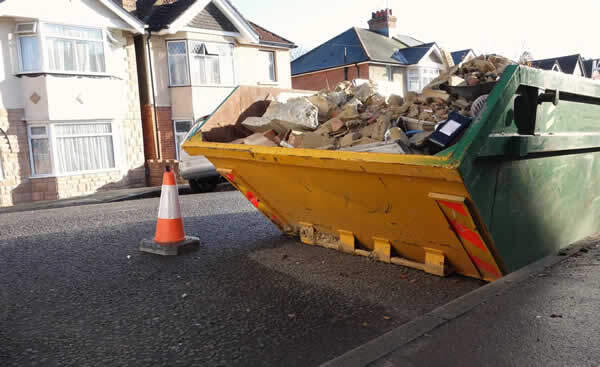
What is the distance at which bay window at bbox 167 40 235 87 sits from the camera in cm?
1650

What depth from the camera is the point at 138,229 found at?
5949 millimetres

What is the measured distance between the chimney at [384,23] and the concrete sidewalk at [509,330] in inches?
1236

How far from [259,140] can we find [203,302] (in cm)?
137

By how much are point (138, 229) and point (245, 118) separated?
2.47 meters

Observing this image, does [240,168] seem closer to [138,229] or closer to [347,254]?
[347,254]

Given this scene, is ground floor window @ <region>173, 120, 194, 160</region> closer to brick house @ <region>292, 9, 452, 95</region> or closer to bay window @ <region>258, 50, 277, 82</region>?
bay window @ <region>258, 50, 277, 82</region>

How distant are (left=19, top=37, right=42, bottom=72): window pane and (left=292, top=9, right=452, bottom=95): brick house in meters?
16.4

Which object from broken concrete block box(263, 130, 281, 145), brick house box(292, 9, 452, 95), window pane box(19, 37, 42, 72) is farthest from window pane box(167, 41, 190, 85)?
broken concrete block box(263, 130, 281, 145)

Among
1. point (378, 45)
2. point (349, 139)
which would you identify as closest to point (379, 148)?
point (349, 139)

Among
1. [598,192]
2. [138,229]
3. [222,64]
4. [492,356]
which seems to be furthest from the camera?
[222,64]

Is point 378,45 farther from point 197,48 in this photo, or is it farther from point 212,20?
point 197,48

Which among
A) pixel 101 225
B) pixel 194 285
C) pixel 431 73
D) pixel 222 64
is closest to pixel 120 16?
pixel 222 64

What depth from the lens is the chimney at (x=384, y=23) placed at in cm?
3222

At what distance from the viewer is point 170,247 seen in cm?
450
